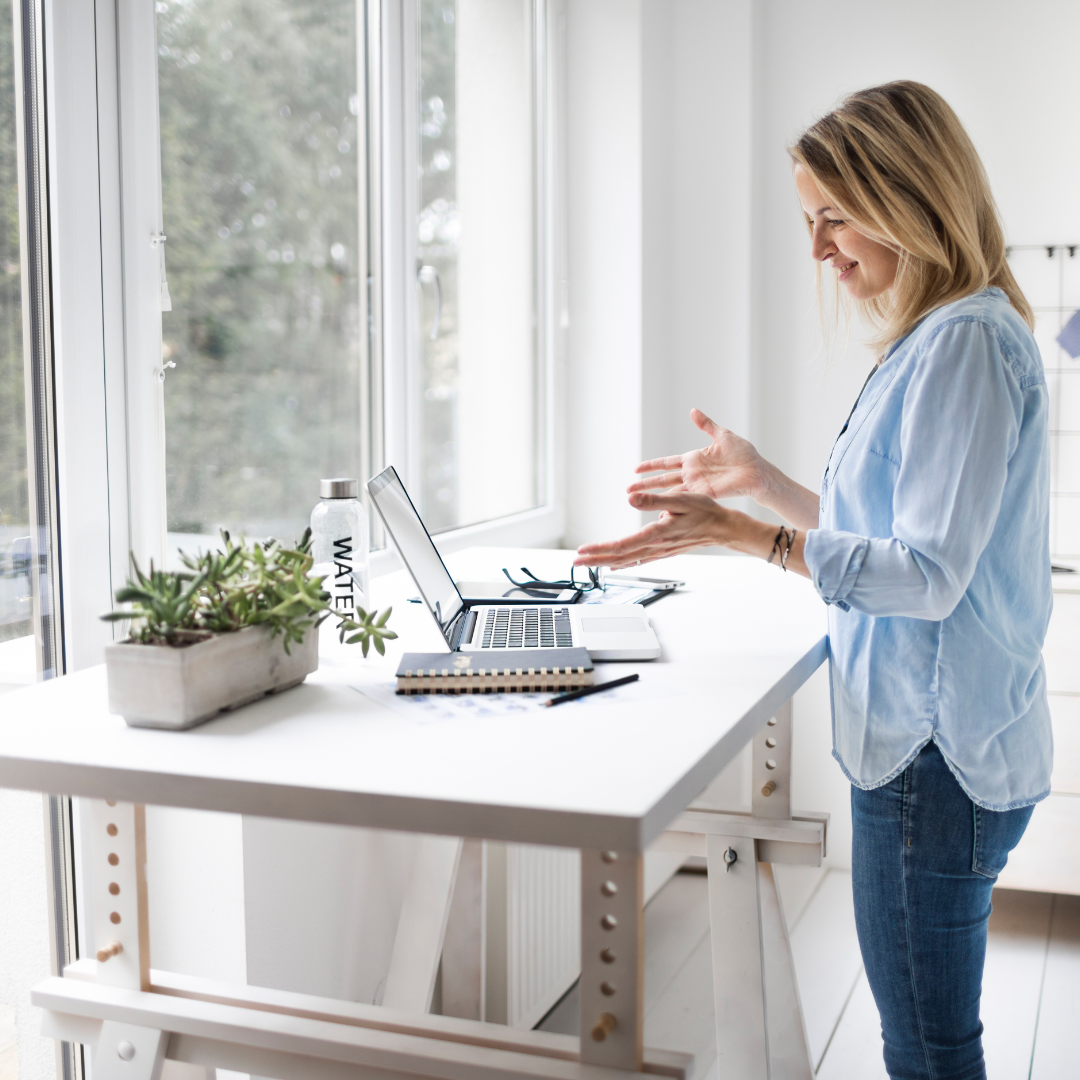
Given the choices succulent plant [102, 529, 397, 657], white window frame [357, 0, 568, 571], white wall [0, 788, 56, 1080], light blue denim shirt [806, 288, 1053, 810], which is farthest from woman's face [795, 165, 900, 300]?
white wall [0, 788, 56, 1080]

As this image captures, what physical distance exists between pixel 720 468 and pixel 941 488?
21.0 inches

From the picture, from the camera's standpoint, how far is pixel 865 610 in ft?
3.49

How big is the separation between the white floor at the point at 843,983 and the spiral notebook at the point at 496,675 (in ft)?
3.78

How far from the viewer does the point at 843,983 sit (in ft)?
7.55

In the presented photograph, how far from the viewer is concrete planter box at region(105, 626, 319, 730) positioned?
896 mm

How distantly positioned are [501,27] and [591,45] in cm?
24

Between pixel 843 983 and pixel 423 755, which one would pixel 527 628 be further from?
pixel 843 983

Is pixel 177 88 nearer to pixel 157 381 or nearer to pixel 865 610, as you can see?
pixel 157 381

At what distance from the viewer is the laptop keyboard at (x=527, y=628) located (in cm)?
122

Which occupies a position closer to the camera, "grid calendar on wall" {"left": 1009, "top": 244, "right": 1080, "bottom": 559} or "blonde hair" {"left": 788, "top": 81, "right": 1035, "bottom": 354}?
"blonde hair" {"left": 788, "top": 81, "right": 1035, "bottom": 354}

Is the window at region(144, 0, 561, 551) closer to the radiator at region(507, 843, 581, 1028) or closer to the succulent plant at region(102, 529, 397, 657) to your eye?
the succulent plant at region(102, 529, 397, 657)

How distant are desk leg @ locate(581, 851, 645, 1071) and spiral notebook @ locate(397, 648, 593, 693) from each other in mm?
288

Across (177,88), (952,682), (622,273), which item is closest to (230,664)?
(952,682)

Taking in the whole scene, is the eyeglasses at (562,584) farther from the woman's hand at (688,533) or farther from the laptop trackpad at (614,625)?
the woman's hand at (688,533)
